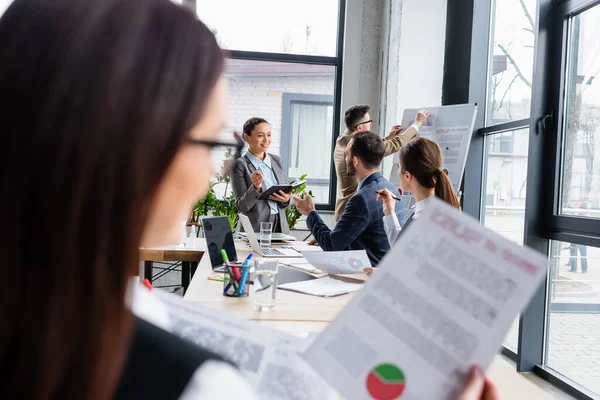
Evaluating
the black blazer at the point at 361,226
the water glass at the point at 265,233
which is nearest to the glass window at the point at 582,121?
the black blazer at the point at 361,226

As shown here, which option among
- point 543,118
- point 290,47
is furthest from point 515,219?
point 290,47

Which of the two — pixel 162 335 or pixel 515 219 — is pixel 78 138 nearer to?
pixel 162 335

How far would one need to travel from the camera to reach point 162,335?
481 mm

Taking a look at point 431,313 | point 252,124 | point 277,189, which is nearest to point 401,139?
point 252,124

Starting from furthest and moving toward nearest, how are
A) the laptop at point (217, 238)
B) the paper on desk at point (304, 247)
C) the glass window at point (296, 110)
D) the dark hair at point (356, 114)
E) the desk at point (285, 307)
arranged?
the glass window at point (296, 110)
the dark hair at point (356, 114)
the paper on desk at point (304, 247)
the laptop at point (217, 238)
the desk at point (285, 307)

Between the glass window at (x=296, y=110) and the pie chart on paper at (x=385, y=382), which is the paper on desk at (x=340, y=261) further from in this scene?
the glass window at (x=296, y=110)

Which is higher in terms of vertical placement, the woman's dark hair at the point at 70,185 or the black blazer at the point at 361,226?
the woman's dark hair at the point at 70,185

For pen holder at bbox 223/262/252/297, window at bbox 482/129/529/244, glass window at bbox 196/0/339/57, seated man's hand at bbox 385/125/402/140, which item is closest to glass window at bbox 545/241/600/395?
window at bbox 482/129/529/244

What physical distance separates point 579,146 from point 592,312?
0.90 metres

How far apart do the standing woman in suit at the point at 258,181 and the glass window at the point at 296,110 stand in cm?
163

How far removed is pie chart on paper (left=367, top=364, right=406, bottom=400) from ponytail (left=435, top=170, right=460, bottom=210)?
6.22 feet

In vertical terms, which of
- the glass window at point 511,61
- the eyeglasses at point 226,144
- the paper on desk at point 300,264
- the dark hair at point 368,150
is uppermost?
the glass window at point 511,61

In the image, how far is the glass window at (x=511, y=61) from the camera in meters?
3.50

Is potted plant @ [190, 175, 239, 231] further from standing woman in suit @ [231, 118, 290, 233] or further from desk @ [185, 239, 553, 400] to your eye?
desk @ [185, 239, 553, 400]
